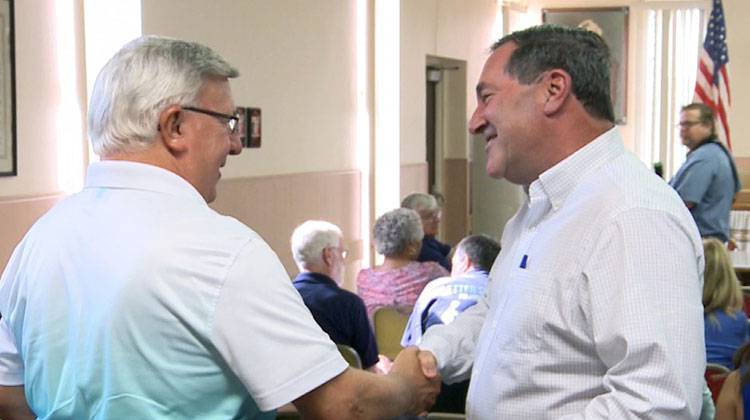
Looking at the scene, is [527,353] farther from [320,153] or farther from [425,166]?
[425,166]

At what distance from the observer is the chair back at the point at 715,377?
3.37 meters

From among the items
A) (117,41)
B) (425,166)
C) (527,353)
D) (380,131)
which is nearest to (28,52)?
(117,41)

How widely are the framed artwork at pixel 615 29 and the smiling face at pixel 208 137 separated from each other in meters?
10.2

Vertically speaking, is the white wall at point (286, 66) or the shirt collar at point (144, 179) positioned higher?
the white wall at point (286, 66)

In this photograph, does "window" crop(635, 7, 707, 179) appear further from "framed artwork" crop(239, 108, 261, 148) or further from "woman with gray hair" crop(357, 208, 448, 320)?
"woman with gray hair" crop(357, 208, 448, 320)

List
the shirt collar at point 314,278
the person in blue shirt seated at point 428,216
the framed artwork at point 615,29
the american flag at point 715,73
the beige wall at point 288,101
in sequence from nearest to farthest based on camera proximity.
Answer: the shirt collar at point 314,278 < the beige wall at point 288,101 < the person in blue shirt seated at point 428,216 < the american flag at point 715,73 < the framed artwork at point 615,29

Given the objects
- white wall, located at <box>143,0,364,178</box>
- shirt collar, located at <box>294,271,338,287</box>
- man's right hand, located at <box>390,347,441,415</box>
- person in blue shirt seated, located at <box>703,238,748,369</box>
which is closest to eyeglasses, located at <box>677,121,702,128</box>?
white wall, located at <box>143,0,364,178</box>

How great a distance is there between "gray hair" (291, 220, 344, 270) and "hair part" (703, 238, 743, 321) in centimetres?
150

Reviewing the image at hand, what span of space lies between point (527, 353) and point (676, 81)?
10.2 metres

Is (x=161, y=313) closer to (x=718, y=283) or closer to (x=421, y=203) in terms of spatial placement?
(x=718, y=283)

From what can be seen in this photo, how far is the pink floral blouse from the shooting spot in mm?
4734

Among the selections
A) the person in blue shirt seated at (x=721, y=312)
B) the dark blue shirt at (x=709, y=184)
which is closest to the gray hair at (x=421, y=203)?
the dark blue shirt at (x=709, y=184)

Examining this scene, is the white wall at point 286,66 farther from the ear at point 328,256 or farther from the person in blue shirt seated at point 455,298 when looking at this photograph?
the person in blue shirt seated at point 455,298

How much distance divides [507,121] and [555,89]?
4.2 inches
